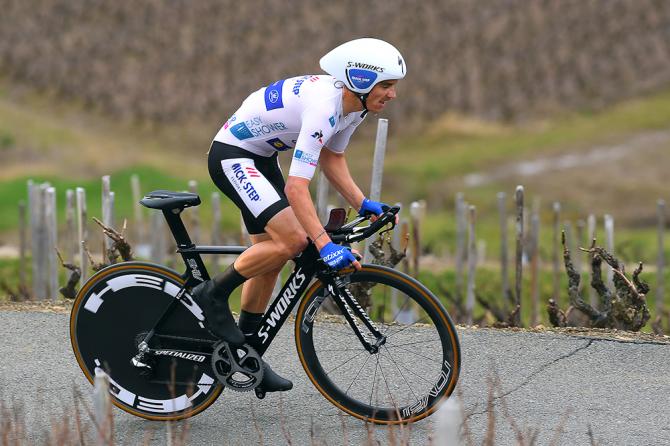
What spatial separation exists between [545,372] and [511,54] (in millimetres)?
23906

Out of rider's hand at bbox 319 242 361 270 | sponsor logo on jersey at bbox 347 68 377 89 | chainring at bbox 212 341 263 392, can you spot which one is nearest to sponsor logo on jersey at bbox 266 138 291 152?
sponsor logo on jersey at bbox 347 68 377 89

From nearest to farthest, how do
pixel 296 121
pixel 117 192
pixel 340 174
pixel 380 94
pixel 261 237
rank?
pixel 380 94 < pixel 296 121 < pixel 261 237 < pixel 340 174 < pixel 117 192

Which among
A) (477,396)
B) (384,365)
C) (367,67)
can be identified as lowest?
(477,396)

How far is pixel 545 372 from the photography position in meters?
7.19

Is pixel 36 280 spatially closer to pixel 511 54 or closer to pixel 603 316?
pixel 603 316

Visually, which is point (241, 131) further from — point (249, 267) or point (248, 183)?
point (249, 267)

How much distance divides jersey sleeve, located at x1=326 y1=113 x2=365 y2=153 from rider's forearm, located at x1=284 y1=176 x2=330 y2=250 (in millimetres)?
507

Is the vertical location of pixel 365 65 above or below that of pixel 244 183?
above

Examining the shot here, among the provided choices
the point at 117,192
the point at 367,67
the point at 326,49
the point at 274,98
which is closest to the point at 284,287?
the point at 274,98

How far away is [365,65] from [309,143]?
0.44 m

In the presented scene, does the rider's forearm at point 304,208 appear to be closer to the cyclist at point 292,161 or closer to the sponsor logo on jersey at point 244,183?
the cyclist at point 292,161

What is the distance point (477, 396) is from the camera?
6793 millimetres

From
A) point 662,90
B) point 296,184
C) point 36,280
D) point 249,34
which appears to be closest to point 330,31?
point 249,34

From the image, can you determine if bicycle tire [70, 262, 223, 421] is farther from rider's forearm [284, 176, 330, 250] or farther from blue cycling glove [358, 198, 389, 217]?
blue cycling glove [358, 198, 389, 217]
